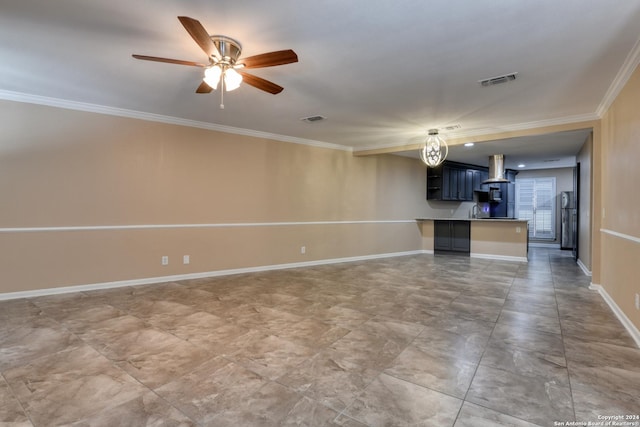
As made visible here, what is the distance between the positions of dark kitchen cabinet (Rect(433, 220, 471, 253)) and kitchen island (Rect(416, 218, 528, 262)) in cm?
2

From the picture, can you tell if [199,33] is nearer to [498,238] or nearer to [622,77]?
[622,77]

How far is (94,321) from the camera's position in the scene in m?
3.10

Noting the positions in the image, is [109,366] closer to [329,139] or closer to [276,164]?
[276,164]

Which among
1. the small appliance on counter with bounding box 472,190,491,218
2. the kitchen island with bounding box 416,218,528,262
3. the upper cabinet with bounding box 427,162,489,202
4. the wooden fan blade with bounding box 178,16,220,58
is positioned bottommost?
the kitchen island with bounding box 416,218,528,262

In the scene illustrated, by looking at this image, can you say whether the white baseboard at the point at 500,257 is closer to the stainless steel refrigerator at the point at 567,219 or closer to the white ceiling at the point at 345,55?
the stainless steel refrigerator at the point at 567,219

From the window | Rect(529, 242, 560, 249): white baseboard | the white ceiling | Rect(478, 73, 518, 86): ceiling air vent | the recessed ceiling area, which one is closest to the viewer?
the white ceiling

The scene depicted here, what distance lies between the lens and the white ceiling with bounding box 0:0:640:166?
2195mm

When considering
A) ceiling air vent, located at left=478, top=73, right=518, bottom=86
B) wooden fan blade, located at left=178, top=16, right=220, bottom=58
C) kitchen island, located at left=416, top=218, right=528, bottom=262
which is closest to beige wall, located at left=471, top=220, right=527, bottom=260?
kitchen island, located at left=416, top=218, right=528, bottom=262

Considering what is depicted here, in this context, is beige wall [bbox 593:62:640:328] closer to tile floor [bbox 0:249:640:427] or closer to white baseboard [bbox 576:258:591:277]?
tile floor [bbox 0:249:640:427]

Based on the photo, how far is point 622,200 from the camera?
321 centimetres

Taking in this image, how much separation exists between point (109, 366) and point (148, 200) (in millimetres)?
2970

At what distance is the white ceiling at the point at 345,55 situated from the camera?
7.20ft

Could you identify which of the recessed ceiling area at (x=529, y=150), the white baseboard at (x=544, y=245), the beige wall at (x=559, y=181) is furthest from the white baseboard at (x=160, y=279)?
the beige wall at (x=559, y=181)

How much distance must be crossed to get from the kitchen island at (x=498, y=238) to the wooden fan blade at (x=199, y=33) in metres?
6.90
